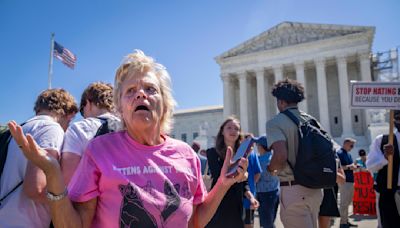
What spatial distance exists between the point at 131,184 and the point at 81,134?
103 cm

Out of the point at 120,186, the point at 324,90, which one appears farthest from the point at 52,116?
the point at 324,90

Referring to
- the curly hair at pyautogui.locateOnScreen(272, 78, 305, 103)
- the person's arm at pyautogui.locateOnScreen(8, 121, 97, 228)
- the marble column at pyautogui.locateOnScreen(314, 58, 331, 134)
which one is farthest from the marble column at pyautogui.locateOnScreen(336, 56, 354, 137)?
the person's arm at pyautogui.locateOnScreen(8, 121, 97, 228)

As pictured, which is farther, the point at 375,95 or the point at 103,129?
the point at 375,95

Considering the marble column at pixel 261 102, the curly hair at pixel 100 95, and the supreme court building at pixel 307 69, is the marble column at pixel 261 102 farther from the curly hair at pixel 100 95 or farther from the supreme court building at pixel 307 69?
the curly hair at pixel 100 95

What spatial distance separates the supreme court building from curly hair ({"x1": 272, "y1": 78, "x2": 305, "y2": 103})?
29.9 metres

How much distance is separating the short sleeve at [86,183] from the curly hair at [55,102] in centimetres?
137

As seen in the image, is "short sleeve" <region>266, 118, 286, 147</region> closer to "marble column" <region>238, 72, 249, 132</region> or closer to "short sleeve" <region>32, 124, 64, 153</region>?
"short sleeve" <region>32, 124, 64, 153</region>

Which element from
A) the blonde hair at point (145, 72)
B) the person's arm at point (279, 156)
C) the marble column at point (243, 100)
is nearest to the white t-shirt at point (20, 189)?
the blonde hair at point (145, 72)

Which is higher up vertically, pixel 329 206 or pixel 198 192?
pixel 198 192

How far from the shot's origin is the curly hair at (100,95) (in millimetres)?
2957

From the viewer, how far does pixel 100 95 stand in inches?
117

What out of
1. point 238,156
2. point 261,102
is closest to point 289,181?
point 238,156

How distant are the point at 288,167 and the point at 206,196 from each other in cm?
187

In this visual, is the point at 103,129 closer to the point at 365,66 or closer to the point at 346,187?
the point at 346,187
